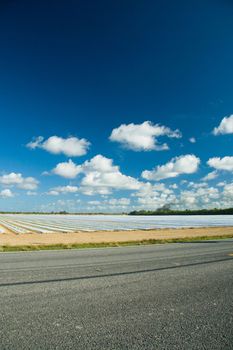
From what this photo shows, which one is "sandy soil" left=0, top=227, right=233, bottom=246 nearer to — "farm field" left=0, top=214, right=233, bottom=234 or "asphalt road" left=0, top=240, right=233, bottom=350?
"farm field" left=0, top=214, right=233, bottom=234

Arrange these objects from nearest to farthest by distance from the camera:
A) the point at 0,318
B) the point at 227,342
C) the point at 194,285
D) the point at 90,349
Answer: the point at 90,349 < the point at 227,342 < the point at 0,318 < the point at 194,285

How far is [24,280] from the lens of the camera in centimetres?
802

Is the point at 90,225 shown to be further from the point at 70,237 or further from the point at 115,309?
the point at 115,309

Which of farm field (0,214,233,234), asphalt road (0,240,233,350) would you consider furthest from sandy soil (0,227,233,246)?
asphalt road (0,240,233,350)

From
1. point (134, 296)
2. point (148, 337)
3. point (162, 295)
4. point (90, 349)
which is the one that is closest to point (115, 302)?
point (134, 296)

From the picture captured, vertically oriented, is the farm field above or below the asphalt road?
below

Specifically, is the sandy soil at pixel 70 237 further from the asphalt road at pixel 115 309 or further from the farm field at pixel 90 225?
the asphalt road at pixel 115 309

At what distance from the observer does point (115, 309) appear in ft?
18.7

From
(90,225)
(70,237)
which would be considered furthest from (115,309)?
(90,225)

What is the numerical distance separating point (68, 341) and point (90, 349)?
421 mm

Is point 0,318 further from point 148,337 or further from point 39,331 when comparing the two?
point 148,337

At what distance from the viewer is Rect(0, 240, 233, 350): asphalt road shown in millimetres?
4270

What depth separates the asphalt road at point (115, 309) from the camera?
168 inches

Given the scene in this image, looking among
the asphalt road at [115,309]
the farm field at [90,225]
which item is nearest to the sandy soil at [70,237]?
the farm field at [90,225]
